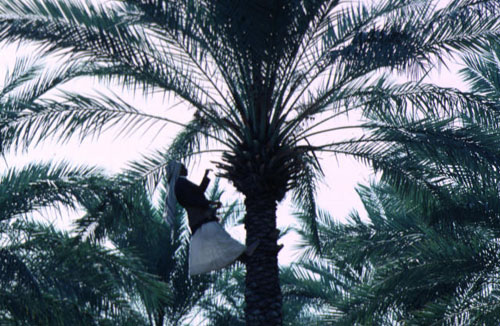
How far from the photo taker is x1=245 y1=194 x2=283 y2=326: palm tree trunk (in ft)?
29.9

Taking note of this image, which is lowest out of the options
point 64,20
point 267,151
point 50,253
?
point 50,253

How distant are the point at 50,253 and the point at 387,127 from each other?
4.38 metres

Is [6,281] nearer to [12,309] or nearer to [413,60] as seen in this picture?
[12,309]

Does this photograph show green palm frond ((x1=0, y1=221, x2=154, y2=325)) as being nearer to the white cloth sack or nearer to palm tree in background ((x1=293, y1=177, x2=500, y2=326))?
the white cloth sack

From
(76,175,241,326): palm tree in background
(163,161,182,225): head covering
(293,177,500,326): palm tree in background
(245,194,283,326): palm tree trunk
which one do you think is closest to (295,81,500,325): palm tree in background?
(293,177,500,326): palm tree in background

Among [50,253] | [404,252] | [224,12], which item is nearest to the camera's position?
[224,12]

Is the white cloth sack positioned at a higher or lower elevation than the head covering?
lower

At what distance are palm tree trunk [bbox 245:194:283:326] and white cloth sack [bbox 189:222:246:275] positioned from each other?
0.26m

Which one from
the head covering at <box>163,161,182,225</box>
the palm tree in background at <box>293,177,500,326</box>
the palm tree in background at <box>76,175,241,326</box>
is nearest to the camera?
the head covering at <box>163,161,182,225</box>

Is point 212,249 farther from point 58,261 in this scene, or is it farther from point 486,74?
point 486,74

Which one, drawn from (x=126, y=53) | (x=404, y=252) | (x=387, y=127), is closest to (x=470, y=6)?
(x=387, y=127)

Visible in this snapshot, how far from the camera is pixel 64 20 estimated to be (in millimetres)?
9359

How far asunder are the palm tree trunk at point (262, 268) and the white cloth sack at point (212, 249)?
0.26 metres

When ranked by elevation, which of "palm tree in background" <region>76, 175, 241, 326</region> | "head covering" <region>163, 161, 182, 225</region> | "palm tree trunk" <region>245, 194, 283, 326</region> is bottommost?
"palm tree trunk" <region>245, 194, 283, 326</region>
